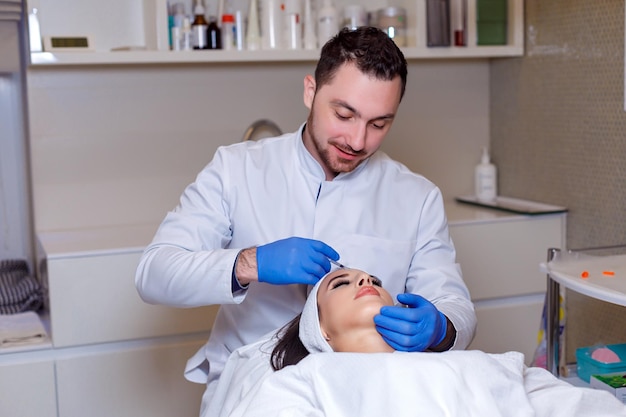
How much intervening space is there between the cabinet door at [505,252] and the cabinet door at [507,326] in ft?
0.15

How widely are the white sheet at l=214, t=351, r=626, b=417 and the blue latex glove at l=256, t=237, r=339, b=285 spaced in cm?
20

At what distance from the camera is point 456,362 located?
4.61 feet

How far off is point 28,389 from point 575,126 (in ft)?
5.79

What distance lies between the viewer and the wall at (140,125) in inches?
104

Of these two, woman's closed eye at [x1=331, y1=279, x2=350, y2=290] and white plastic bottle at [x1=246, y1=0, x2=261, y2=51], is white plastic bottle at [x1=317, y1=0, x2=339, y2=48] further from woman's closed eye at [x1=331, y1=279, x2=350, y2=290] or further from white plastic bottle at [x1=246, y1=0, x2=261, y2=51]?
woman's closed eye at [x1=331, y1=279, x2=350, y2=290]

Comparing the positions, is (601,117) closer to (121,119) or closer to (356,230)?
(356,230)

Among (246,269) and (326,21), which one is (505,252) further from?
(246,269)

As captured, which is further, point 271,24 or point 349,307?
point 271,24

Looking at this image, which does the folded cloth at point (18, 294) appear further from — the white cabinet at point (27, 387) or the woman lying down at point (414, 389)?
the woman lying down at point (414, 389)

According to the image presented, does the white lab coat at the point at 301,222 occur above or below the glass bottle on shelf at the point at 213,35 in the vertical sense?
below

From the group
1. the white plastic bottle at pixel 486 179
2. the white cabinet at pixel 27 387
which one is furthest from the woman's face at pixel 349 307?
the white plastic bottle at pixel 486 179

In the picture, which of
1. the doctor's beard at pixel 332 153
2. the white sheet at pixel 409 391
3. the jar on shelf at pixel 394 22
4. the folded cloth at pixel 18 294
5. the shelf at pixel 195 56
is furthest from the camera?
the jar on shelf at pixel 394 22

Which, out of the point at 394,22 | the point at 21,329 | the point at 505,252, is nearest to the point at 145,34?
the point at 394,22

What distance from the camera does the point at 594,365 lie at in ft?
6.57
